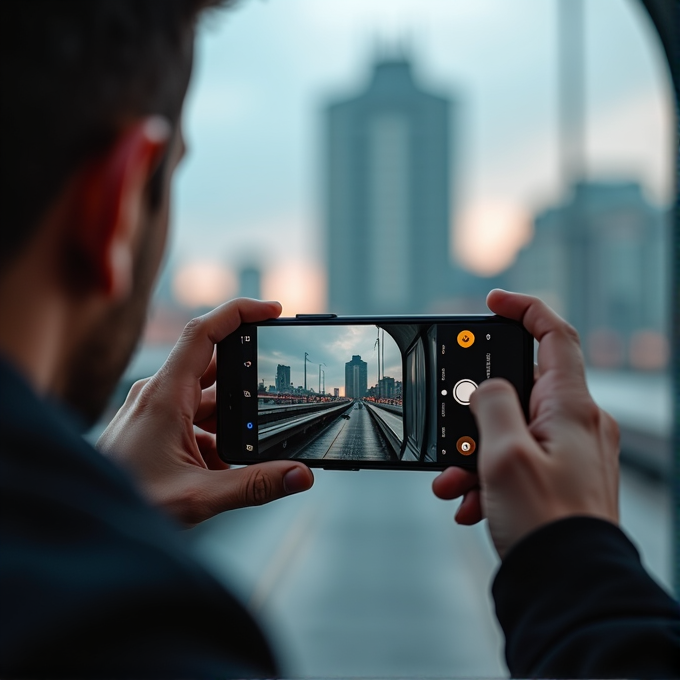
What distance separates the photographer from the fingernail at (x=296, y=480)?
2.43ft

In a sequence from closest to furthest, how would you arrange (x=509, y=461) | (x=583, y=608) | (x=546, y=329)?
(x=583, y=608)
(x=509, y=461)
(x=546, y=329)

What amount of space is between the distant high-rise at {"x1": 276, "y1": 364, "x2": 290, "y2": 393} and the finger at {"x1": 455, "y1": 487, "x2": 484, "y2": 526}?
241mm

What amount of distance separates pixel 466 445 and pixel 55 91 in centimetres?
56

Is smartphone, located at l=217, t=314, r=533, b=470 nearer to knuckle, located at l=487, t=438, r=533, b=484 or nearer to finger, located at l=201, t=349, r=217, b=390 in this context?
finger, located at l=201, t=349, r=217, b=390

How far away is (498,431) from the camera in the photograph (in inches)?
22.8

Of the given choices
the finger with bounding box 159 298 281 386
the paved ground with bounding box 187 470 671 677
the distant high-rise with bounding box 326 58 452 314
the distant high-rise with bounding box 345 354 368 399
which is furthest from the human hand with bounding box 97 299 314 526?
the distant high-rise with bounding box 326 58 452 314

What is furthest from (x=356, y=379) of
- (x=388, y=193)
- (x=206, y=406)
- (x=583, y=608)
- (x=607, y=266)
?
(x=388, y=193)

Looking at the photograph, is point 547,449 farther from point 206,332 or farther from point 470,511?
point 206,332

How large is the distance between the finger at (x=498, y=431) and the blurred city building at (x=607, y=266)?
4256 mm

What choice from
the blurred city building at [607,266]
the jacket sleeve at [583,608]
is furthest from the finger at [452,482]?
the blurred city building at [607,266]

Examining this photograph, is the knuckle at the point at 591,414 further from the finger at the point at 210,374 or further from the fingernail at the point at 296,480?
the finger at the point at 210,374

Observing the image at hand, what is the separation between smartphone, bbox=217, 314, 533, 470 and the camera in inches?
29.7

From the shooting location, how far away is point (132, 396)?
2.79 ft

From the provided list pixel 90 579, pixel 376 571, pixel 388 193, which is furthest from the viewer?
pixel 388 193
